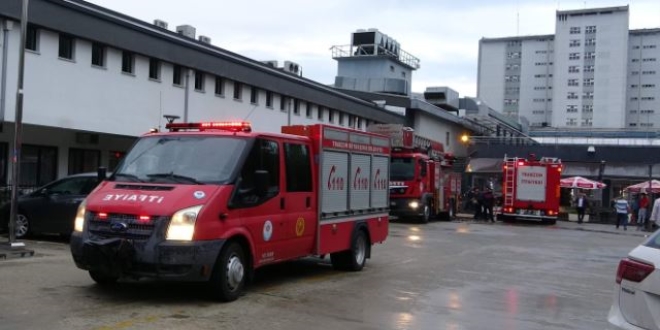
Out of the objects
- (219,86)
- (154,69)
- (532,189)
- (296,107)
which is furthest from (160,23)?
(532,189)

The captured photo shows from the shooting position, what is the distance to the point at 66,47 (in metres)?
20.7

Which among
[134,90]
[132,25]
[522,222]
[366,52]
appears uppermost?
[366,52]

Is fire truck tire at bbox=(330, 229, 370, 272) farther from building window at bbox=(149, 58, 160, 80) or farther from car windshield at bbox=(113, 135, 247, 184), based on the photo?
building window at bbox=(149, 58, 160, 80)

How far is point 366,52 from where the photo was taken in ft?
216

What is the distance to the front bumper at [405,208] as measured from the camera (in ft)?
88.4

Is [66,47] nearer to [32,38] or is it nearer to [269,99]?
[32,38]

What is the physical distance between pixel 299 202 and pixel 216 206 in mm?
2153

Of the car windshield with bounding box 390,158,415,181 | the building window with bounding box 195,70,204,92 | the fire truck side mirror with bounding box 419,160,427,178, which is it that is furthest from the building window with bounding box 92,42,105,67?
the fire truck side mirror with bounding box 419,160,427,178

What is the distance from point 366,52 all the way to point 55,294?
59250mm

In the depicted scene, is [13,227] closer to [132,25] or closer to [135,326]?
[135,326]

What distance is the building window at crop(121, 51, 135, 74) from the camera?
75.4 ft

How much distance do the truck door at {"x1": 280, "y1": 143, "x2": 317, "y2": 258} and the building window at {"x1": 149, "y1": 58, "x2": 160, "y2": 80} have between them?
15428 mm

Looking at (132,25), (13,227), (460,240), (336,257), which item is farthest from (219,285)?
(132,25)

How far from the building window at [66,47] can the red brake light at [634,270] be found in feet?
62.0
